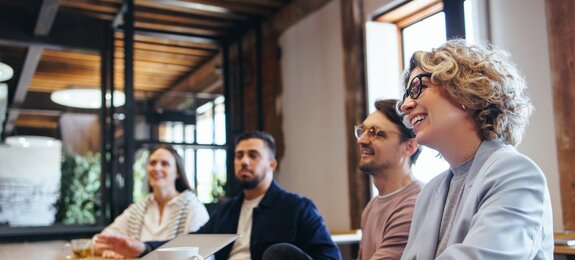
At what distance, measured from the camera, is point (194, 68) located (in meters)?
7.04

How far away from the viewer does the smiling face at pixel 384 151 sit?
6.97ft

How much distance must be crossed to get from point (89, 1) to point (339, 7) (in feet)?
6.81

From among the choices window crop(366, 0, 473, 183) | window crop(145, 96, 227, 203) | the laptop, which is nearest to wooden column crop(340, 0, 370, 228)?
window crop(366, 0, 473, 183)

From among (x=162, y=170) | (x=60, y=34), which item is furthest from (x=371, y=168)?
(x=60, y=34)

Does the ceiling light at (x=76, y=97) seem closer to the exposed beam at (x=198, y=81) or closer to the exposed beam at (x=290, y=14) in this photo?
the exposed beam at (x=198, y=81)

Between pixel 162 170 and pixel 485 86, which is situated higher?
pixel 485 86

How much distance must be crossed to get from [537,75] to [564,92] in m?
0.22

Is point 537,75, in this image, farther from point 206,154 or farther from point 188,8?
point 206,154

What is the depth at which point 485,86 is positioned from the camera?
136 centimetres

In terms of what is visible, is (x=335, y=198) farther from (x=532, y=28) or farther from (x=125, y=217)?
(x=532, y=28)

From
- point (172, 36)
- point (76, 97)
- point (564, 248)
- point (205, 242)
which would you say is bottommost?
point (564, 248)

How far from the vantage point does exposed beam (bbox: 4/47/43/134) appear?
5.00 metres

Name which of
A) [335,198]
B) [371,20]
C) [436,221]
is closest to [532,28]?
[371,20]

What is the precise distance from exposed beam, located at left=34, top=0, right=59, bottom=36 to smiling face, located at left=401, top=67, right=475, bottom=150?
352 centimetres
